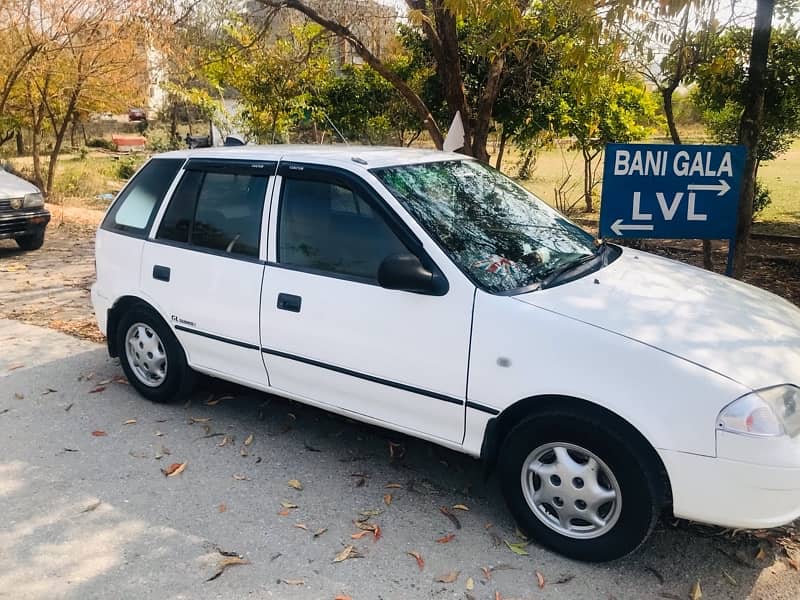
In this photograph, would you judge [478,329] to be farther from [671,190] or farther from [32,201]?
[32,201]

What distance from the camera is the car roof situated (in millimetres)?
4148

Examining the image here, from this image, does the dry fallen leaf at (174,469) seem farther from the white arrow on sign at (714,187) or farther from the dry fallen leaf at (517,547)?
the white arrow on sign at (714,187)

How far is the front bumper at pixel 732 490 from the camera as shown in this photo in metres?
2.91

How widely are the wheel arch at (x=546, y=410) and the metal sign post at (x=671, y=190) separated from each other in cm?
263

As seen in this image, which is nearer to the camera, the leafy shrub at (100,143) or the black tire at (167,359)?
the black tire at (167,359)

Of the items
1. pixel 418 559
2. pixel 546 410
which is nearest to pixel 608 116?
pixel 546 410

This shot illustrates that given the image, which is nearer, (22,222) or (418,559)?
(418,559)

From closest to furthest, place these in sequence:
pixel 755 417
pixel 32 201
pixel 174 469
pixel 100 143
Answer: pixel 755 417
pixel 174 469
pixel 32 201
pixel 100 143

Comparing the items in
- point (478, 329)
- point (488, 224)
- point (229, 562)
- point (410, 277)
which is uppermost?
point (488, 224)

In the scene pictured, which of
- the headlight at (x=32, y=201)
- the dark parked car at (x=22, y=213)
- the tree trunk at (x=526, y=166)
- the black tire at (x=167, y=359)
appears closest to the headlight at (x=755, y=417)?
the black tire at (x=167, y=359)

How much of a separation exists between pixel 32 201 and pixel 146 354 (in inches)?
251

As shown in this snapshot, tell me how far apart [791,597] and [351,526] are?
1.97m

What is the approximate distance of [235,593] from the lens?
312 centimetres

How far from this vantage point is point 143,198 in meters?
5.06
